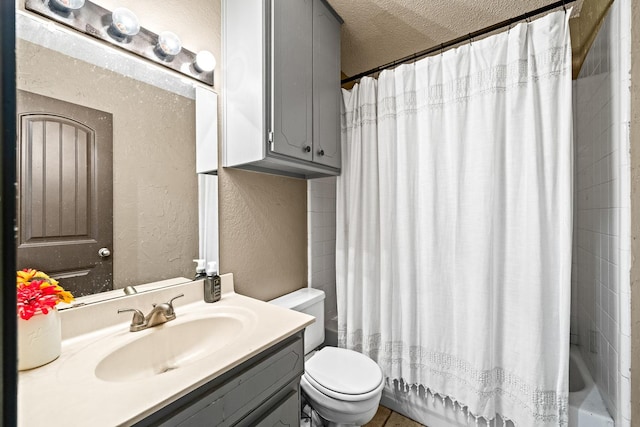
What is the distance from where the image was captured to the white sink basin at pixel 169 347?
2.71 feet

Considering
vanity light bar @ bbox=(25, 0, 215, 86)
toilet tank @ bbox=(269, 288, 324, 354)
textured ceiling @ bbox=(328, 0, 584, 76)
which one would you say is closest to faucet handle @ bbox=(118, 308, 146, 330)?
toilet tank @ bbox=(269, 288, 324, 354)

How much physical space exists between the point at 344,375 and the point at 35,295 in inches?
48.8

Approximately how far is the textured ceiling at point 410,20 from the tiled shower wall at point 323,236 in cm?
94

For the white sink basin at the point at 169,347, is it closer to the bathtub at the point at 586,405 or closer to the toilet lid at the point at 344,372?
the toilet lid at the point at 344,372

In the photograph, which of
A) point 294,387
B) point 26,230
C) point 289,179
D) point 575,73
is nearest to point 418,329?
point 294,387

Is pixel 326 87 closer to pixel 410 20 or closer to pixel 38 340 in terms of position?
pixel 410 20

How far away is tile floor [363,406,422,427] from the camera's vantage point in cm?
159

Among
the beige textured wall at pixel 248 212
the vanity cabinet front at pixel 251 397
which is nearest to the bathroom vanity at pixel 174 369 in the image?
the vanity cabinet front at pixel 251 397

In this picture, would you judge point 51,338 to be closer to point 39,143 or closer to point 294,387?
point 39,143

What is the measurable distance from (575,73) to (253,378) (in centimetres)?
243

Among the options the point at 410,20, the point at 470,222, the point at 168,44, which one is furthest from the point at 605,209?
the point at 168,44

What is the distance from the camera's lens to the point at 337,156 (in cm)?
166

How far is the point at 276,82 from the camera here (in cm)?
120

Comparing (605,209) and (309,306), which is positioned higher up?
(605,209)
